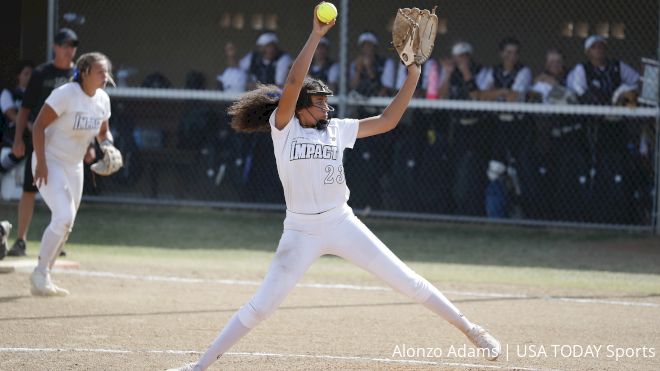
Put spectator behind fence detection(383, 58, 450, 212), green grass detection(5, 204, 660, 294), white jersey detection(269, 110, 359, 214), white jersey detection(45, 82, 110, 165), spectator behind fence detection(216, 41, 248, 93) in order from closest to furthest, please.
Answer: white jersey detection(269, 110, 359, 214)
white jersey detection(45, 82, 110, 165)
green grass detection(5, 204, 660, 294)
spectator behind fence detection(383, 58, 450, 212)
spectator behind fence detection(216, 41, 248, 93)

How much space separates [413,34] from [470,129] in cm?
712

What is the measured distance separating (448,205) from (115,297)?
5676 millimetres

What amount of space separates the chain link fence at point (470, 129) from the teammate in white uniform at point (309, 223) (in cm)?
701

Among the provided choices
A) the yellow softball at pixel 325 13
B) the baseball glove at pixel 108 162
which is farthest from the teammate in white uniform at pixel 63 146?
the yellow softball at pixel 325 13

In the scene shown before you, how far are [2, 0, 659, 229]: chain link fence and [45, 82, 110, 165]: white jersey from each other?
15.6ft

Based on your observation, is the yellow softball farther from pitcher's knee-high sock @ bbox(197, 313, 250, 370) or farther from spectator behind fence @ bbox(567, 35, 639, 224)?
spectator behind fence @ bbox(567, 35, 639, 224)

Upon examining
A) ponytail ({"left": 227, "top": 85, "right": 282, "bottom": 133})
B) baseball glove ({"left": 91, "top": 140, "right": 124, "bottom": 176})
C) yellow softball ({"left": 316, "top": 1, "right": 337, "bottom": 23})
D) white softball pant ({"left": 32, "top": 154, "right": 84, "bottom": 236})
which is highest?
yellow softball ({"left": 316, "top": 1, "right": 337, "bottom": 23})

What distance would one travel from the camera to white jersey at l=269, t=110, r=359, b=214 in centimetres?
591

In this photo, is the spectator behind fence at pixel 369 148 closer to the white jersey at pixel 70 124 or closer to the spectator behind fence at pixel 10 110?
the spectator behind fence at pixel 10 110

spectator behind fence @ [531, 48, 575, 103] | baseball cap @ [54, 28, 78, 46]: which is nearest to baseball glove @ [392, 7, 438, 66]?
baseball cap @ [54, 28, 78, 46]

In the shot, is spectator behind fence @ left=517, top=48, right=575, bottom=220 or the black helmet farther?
spectator behind fence @ left=517, top=48, right=575, bottom=220

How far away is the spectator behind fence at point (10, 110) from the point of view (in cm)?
1358

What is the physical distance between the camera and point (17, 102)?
13.9 metres

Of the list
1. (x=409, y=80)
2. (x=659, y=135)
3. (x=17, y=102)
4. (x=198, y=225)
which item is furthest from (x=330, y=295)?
(x=17, y=102)
